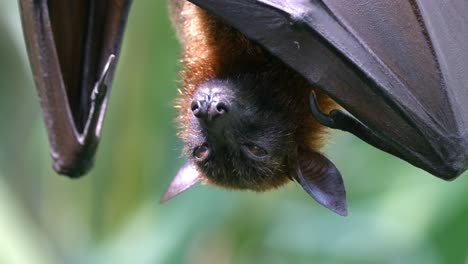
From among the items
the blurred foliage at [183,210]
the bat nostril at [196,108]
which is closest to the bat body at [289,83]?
the bat nostril at [196,108]

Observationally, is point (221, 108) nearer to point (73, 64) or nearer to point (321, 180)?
point (321, 180)

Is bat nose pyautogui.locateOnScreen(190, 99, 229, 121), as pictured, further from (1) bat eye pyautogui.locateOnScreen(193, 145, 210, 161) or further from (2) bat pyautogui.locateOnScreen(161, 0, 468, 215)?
(1) bat eye pyautogui.locateOnScreen(193, 145, 210, 161)

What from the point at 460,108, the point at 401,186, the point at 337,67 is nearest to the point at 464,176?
the point at 401,186

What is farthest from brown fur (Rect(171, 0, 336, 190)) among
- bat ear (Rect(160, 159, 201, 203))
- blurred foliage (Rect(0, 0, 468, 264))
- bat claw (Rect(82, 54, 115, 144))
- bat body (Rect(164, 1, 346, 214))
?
blurred foliage (Rect(0, 0, 468, 264))

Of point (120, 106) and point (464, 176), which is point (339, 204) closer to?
point (464, 176)

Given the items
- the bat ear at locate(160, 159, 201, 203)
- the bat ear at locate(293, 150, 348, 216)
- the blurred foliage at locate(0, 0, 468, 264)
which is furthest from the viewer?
the blurred foliage at locate(0, 0, 468, 264)

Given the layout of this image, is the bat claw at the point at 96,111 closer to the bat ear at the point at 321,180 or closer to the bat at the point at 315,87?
the bat at the point at 315,87

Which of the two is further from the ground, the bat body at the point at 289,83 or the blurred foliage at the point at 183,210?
the bat body at the point at 289,83

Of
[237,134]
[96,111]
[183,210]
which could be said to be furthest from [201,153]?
[183,210]
